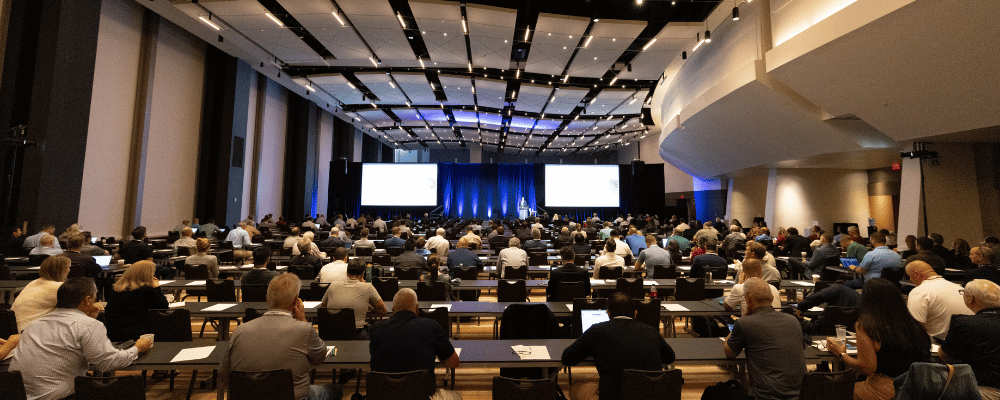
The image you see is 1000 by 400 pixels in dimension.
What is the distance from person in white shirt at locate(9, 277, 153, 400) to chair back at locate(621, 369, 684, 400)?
272cm

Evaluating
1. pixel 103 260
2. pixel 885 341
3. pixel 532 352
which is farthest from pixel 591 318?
pixel 103 260

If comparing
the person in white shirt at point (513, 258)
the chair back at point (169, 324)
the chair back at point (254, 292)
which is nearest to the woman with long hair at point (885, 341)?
the person in white shirt at point (513, 258)

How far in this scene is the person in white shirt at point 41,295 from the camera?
127 inches

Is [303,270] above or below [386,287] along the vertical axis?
above

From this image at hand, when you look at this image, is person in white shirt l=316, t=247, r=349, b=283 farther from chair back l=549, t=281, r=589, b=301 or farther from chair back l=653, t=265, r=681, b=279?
chair back l=653, t=265, r=681, b=279

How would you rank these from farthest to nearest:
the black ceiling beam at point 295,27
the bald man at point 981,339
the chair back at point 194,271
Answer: the black ceiling beam at point 295,27
the chair back at point 194,271
the bald man at point 981,339

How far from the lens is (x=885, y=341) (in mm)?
2639

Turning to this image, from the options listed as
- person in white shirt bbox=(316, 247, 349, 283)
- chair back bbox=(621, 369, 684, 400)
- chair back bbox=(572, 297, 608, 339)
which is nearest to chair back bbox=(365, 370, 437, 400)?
chair back bbox=(621, 369, 684, 400)

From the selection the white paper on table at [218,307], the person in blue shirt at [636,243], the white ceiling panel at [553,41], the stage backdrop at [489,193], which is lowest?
the white paper on table at [218,307]

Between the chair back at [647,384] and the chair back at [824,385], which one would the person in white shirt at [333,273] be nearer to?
the chair back at [647,384]

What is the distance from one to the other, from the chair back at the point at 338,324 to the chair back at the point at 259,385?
4.33 feet

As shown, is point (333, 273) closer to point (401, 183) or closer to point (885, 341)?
point (885, 341)

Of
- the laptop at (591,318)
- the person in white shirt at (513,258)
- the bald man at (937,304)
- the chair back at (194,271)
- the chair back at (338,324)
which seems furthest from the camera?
the person in white shirt at (513,258)

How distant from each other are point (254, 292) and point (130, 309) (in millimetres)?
1322
